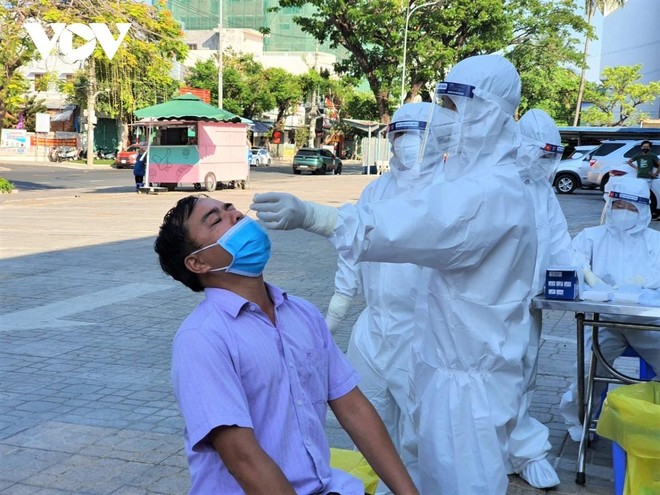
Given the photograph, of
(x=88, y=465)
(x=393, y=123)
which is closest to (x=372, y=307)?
(x=393, y=123)

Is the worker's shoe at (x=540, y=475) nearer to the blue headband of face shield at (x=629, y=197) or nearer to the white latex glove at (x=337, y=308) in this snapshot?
the white latex glove at (x=337, y=308)

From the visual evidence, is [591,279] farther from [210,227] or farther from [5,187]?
[5,187]

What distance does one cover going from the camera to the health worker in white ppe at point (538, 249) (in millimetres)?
4141

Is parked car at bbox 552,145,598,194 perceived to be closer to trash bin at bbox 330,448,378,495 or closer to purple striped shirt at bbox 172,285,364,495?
trash bin at bbox 330,448,378,495

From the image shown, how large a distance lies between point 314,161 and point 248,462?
122 ft

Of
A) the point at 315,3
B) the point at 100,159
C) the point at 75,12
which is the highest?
the point at 315,3

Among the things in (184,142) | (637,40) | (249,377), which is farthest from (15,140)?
(637,40)

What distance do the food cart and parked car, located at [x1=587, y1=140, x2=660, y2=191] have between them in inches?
414

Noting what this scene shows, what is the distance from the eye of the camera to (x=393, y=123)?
4.48m

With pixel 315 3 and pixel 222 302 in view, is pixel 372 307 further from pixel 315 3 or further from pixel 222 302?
pixel 315 3

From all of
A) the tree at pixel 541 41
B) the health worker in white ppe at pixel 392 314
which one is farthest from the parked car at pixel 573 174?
the health worker in white ppe at pixel 392 314

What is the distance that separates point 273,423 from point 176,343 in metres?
0.31

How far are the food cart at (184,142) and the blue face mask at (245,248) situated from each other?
2143 centimetres

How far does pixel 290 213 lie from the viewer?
2438 mm
